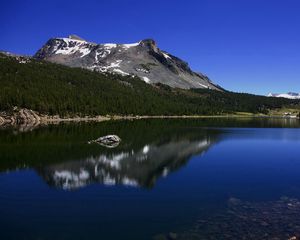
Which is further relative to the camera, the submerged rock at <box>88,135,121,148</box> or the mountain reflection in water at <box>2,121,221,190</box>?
the submerged rock at <box>88,135,121,148</box>

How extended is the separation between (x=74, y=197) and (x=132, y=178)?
11.6 m

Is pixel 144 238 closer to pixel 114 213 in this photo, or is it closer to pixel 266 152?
pixel 114 213

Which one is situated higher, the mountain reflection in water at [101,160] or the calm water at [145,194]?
the mountain reflection in water at [101,160]

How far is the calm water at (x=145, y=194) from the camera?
29812mm

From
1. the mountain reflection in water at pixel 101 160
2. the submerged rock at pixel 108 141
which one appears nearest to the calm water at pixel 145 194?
the mountain reflection in water at pixel 101 160

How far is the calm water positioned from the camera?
29812 millimetres

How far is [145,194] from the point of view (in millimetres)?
41406

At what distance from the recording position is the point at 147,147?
8525 cm

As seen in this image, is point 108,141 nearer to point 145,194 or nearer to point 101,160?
point 101,160

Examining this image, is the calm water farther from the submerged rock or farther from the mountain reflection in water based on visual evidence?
the submerged rock

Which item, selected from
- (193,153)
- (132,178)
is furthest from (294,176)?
(193,153)

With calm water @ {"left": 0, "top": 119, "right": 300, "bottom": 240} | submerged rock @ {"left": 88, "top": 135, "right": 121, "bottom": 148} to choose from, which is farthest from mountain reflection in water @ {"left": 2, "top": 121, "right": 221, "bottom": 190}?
submerged rock @ {"left": 88, "top": 135, "right": 121, "bottom": 148}

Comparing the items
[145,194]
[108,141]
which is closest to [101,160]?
[145,194]

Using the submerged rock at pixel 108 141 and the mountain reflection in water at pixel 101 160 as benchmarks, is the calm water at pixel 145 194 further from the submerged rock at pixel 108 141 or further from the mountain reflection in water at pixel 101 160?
the submerged rock at pixel 108 141
